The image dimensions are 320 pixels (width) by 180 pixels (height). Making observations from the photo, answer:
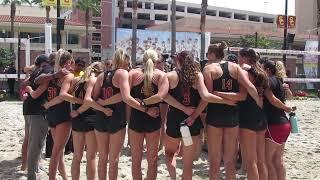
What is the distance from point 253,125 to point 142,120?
51.4 inches

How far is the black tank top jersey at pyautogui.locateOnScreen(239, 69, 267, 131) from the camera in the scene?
5.64m

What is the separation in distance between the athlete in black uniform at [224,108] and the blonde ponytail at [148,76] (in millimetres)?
650

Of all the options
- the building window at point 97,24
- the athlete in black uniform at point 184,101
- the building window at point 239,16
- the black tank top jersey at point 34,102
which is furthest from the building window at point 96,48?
the athlete in black uniform at point 184,101

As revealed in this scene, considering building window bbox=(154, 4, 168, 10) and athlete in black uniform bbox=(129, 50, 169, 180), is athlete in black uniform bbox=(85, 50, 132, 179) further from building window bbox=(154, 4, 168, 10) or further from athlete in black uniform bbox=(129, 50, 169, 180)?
building window bbox=(154, 4, 168, 10)

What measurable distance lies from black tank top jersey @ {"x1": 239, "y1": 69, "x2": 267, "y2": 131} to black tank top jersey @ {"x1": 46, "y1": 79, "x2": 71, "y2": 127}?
7.21 feet

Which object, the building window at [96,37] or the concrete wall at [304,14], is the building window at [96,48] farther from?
the concrete wall at [304,14]

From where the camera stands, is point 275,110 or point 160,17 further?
point 160,17

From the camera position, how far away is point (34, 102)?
22.1 feet

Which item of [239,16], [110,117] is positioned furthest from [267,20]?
[110,117]

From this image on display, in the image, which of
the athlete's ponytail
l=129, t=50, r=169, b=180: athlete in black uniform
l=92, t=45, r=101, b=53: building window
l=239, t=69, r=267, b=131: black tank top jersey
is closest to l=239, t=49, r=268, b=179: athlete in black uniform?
l=239, t=69, r=267, b=131: black tank top jersey

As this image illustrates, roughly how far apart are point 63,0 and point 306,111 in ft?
31.5

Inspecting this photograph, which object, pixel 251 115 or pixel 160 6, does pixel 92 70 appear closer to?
pixel 251 115

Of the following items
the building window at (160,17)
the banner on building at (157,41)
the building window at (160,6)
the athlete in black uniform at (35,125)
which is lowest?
the athlete in black uniform at (35,125)

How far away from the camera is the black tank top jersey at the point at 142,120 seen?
18.8 feet
